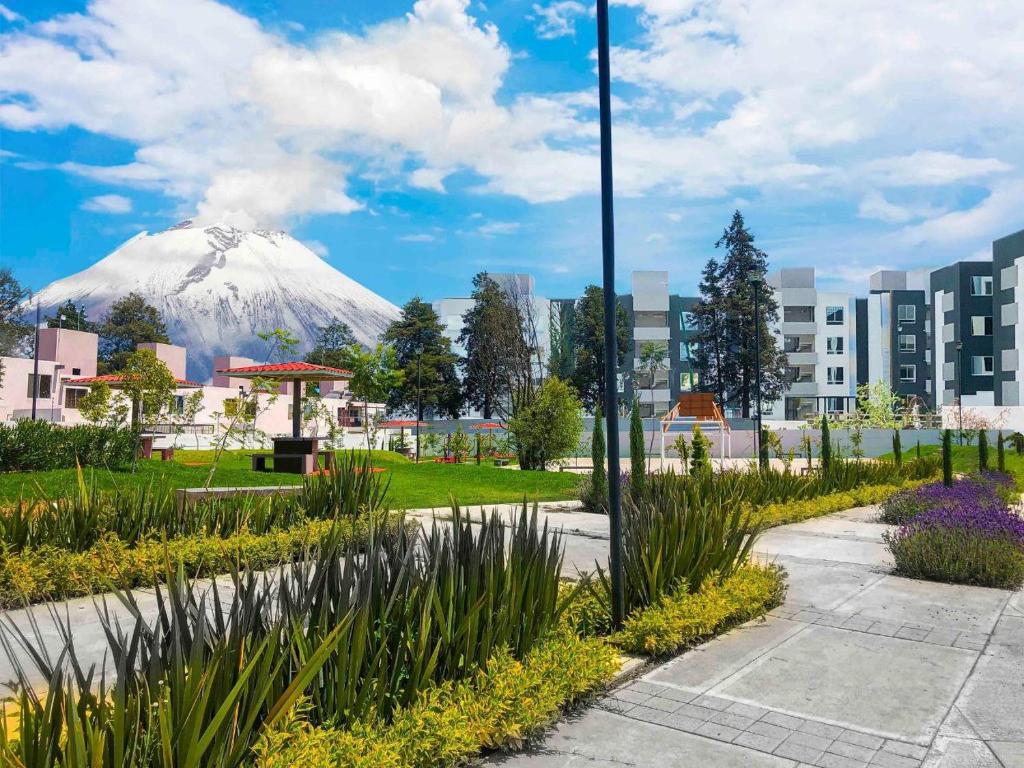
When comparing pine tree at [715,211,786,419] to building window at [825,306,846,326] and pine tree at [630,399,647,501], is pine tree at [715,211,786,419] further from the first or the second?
pine tree at [630,399,647,501]

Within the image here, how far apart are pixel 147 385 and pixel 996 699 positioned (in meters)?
19.0

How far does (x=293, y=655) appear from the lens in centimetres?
315

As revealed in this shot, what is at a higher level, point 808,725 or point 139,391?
point 139,391

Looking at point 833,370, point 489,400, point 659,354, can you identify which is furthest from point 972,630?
point 833,370

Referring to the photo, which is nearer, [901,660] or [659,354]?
[901,660]

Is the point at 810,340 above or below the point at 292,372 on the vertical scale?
above

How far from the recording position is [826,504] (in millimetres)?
14383

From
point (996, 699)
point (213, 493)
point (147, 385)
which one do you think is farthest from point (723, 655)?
point (147, 385)

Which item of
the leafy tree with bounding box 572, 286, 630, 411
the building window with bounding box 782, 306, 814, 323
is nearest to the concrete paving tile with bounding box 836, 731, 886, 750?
the leafy tree with bounding box 572, 286, 630, 411

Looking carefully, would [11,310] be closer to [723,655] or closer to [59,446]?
[59,446]

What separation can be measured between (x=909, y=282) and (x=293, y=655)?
73795 millimetres

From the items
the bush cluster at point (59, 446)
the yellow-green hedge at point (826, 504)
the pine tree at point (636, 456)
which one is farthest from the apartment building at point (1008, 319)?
the bush cluster at point (59, 446)

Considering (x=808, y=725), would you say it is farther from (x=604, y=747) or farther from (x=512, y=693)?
(x=512, y=693)

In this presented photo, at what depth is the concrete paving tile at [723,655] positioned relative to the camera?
491 centimetres
